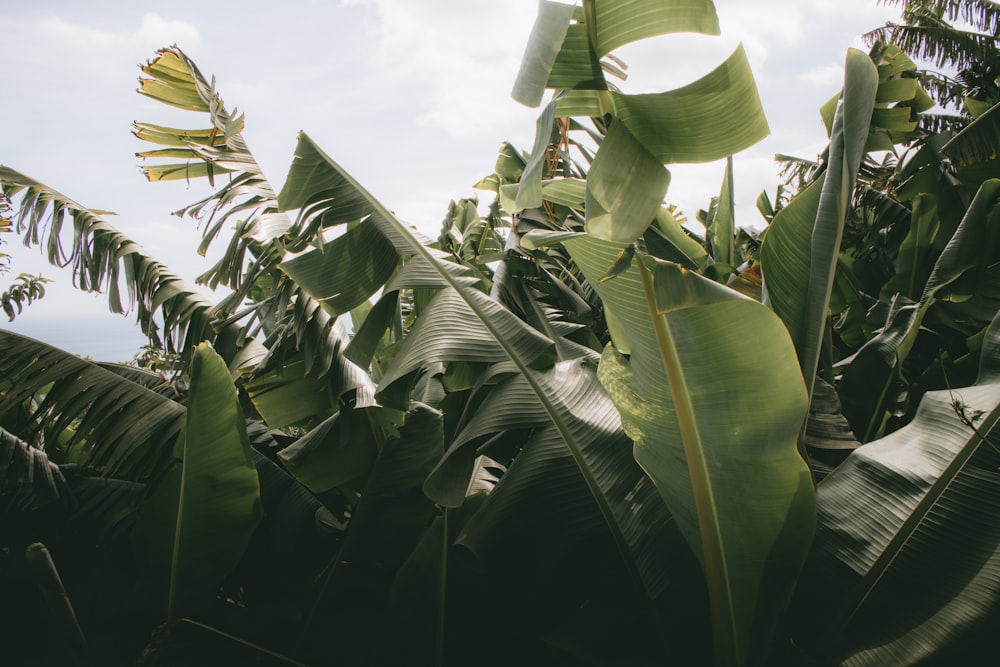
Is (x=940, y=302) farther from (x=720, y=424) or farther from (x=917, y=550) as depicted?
(x=720, y=424)

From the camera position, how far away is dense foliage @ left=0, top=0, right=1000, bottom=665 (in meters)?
1.35

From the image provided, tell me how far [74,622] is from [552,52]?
2.28 meters

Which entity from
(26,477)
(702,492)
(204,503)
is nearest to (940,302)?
(702,492)

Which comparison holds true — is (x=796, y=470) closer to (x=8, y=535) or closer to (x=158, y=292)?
(x=158, y=292)

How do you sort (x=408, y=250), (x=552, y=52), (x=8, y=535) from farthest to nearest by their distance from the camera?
(x=8, y=535) → (x=408, y=250) → (x=552, y=52)

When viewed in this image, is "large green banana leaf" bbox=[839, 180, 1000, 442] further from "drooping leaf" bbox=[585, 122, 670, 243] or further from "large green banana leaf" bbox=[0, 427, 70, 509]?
"large green banana leaf" bbox=[0, 427, 70, 509]

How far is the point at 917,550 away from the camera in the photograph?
5.31 feet

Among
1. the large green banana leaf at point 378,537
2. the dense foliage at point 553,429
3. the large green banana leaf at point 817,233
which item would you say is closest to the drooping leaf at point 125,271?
the dense foliage at point 553,429

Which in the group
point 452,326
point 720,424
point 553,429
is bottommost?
point 553,429

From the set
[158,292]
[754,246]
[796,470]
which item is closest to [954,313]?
[754,246]

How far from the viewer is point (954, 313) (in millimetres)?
2623

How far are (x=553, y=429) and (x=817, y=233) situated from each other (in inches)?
36.7

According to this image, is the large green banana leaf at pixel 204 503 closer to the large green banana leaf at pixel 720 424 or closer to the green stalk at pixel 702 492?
the large green banana leaf at pixel 720 424

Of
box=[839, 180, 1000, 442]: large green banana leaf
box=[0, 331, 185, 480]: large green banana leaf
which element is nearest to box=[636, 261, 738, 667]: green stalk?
box=[839, 180, 1000, 442]: large green banana leaf
